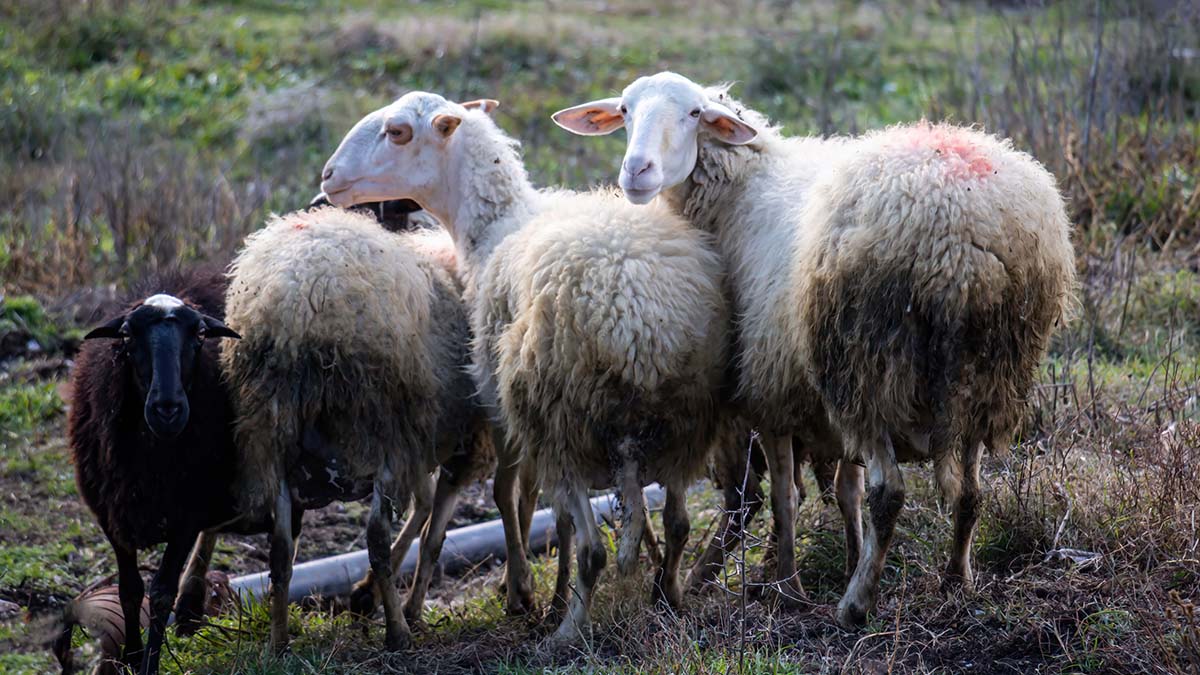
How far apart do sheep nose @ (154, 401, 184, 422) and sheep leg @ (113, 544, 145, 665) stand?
672 mm

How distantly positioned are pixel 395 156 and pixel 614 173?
5.15 m

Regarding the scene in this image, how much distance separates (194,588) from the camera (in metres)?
5.87

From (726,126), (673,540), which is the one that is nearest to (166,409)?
(673,540)

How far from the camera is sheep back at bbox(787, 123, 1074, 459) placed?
4266 mm

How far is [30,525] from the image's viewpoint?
6.48 m

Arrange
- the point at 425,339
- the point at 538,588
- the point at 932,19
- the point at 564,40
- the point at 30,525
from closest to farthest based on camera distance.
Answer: the point at 425,339
the point at 538,588
the point at 30,525
the point at 564,40
the point at 932,19

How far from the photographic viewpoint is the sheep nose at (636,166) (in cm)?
517

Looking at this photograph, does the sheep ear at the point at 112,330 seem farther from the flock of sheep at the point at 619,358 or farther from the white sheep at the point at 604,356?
the white sheep at the point at 604,356

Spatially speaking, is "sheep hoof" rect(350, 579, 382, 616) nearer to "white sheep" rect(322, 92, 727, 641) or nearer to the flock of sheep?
the flock of sheep

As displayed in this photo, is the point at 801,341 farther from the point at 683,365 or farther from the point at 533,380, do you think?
the point at 533,380

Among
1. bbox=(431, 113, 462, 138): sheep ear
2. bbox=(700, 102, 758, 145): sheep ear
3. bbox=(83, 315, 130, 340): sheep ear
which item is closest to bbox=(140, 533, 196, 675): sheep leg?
bbox=(83, 315, 130, 340): sheep ear

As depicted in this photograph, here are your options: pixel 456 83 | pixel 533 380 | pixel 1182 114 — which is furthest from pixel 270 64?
pixel 533 380

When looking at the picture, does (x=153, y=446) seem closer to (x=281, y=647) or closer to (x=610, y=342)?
(x=281, y=647)

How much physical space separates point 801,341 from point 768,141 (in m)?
1.31
